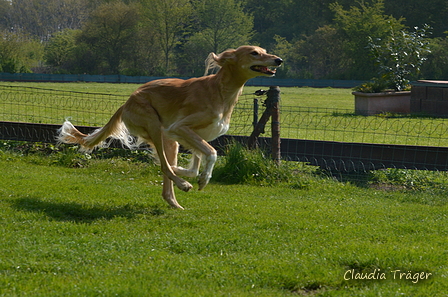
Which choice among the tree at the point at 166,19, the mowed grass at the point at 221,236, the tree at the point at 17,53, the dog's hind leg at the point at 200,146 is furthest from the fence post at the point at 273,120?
the tree at the point at 166,19

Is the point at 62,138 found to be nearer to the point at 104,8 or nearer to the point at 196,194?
the point at 196,194

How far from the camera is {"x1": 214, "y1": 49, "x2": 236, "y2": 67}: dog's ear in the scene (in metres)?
6.98

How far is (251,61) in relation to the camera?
22.4 feet

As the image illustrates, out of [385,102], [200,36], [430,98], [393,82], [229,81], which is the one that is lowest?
[200,36]

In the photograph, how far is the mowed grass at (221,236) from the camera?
437 cm

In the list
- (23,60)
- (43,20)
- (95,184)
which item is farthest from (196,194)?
(43,20)

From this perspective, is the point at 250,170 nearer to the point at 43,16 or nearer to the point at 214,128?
the point at 214,128

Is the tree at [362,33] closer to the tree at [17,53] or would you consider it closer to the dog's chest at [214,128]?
the tree at [17,53]

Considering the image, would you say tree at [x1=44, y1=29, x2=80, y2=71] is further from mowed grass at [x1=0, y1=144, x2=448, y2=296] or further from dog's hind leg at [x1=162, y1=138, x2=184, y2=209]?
dog's hind leg at [x1=162, y1=138, x2=184, y2=209]

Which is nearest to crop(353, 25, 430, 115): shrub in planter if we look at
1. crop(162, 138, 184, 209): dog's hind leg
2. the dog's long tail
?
crop(162, 138, 184, 209): dog's hind leg

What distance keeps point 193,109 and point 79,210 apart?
76.5 inches

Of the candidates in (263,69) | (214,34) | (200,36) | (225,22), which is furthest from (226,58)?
(225,22)

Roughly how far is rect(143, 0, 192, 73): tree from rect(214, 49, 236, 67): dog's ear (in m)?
69.4

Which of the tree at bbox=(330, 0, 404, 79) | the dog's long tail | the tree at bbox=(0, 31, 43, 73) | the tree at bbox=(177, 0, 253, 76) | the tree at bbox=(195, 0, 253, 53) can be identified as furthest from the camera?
the tree at bbox=(195, 0, 253, 53)
